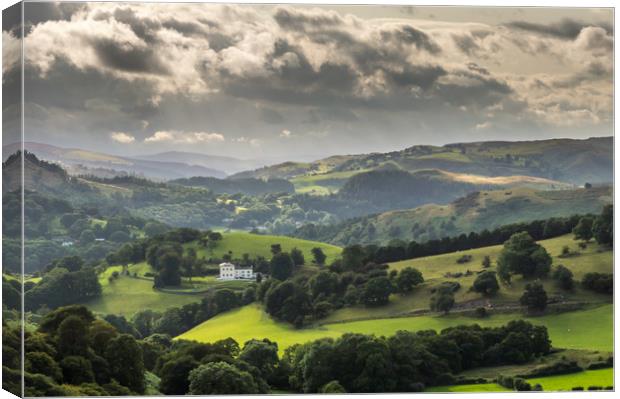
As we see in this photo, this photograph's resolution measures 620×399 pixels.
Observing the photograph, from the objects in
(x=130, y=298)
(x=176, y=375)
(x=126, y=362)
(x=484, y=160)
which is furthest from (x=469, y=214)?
(x=126, y=362)

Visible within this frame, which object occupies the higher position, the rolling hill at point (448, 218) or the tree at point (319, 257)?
the rolling hill at point (448, 218)

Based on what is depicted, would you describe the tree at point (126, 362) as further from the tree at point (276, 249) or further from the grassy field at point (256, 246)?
the tree at point (276, 249)

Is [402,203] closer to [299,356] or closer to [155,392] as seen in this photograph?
[299,356]

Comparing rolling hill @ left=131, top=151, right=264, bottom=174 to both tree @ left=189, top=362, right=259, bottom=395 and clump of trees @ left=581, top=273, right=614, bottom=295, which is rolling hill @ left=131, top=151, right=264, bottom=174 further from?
clump of trees @ left=581, top=273, right=614, bottom=295

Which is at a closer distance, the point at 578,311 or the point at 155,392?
the point at 155,392

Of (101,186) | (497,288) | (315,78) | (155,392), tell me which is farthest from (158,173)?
(497,288)

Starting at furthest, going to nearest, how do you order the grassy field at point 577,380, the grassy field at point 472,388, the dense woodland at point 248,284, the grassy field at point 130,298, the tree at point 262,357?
1. the grassy field at point 130,298
2. the tree at point 262,357
3. the grassy field at point 577,380
4. the grassy field at point 472,388
5. the dense woodland at point 248,284

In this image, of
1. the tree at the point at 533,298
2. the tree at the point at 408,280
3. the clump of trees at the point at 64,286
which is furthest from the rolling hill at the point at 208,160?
the tree at the point at 533,298

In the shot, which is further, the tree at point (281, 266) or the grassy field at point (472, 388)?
the tree at point (281, 266)
